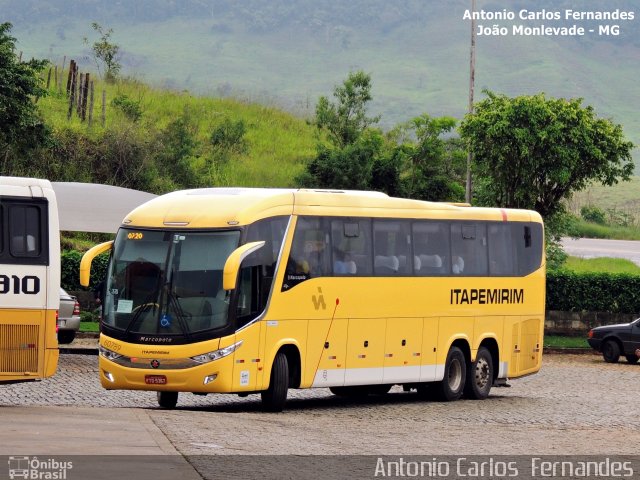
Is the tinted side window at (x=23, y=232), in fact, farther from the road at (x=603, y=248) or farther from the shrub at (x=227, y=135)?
the road at (x=603, y=248)

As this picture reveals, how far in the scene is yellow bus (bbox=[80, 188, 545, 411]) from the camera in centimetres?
2117

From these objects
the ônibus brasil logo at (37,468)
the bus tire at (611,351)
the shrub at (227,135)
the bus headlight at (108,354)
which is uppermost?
the shrub at (227,135)

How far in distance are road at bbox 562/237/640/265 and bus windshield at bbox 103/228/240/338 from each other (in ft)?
177

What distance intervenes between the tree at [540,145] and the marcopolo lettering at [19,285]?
27454mm

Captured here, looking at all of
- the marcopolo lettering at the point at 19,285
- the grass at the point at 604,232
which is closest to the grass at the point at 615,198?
the grass at the point at 604,232

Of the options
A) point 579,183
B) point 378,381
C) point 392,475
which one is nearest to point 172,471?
point 392,475

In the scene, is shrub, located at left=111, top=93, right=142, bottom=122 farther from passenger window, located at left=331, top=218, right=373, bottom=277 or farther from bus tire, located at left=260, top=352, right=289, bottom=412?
bus tire, located at left=260, top=352, right=289, bottom=412

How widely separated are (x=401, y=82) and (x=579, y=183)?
151 m

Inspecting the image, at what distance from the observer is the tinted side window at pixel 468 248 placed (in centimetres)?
2631

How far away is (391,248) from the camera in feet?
81.3

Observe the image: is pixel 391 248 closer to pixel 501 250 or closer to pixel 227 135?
pixel 501 250

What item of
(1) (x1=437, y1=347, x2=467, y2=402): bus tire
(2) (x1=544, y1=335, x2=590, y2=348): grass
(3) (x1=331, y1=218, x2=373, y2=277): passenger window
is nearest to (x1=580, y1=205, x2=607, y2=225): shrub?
(2) (x1=544, y1=335, x2=590, y2=348): grass

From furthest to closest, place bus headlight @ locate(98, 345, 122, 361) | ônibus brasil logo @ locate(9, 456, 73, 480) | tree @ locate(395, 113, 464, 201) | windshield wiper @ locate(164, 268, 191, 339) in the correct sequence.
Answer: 1. tree @ locate(395, 113, 464, 201)
2. bus headlight @ locate(98, 345, 122, 361)
3. windshield wiper @ locate(164, 268, 191, 339)
4. ônibus brasil logo @ locate(9, 456, 73, 480)

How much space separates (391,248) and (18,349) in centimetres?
723
